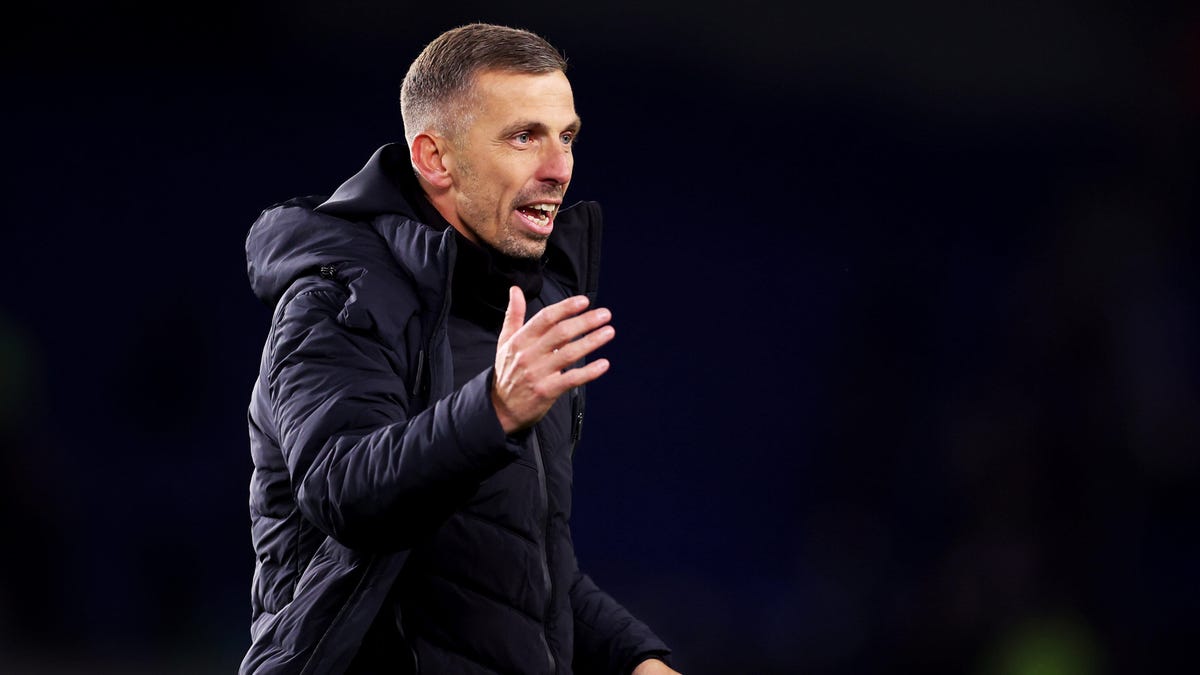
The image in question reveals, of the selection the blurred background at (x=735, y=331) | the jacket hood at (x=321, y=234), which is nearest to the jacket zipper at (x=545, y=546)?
the jacket hood at (x=321, y=234)

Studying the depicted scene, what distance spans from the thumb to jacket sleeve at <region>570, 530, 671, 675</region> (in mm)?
554

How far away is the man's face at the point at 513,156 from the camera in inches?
58.9

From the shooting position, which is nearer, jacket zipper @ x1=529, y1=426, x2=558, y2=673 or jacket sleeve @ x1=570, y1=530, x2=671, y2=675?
jacket zipper @ x1=529, y1=426, x2=558, y2=673

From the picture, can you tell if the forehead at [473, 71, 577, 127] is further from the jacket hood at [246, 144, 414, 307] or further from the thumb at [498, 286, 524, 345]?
the thumb at [498, 286, 524, 345]

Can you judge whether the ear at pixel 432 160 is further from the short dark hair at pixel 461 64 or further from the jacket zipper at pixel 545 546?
the jacket zipper at pixel 545 546

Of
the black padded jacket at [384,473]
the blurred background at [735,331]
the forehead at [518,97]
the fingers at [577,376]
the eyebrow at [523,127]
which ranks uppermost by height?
the forehead at [518,97]

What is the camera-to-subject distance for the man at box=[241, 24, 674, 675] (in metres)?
1.14

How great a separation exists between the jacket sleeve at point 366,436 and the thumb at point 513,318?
0.12ft

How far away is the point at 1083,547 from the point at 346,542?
2516mm

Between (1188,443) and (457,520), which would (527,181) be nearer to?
(457,520)

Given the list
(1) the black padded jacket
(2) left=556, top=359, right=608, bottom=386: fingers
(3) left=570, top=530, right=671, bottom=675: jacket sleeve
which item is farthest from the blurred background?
(2) left=556, top=359, right=608, bottom=386: fingers

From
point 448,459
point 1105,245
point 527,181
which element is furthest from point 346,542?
point 1105,245

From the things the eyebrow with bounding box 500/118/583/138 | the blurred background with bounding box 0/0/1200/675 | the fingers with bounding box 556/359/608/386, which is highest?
the eyebrow with bounding box 500/118/583/138

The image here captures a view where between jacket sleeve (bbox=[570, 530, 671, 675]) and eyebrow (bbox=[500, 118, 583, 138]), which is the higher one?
eyebrow (bbox=[500, 118, 583, 138])
